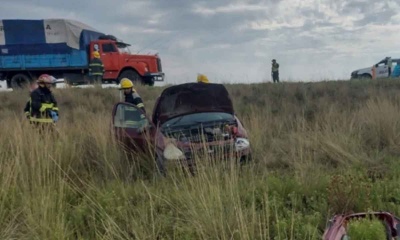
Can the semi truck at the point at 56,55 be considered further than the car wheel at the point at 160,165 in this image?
Yes

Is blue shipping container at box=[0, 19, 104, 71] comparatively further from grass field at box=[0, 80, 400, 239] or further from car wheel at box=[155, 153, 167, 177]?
car wheel at box=[155, 153, 167, 177]

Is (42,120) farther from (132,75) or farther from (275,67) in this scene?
(275,67)

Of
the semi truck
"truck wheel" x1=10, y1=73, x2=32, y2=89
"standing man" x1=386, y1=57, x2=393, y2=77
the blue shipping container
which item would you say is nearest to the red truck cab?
the semi truck

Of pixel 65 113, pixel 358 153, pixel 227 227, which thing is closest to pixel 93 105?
pixel 65 113

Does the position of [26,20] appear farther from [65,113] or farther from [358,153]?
[358,153]

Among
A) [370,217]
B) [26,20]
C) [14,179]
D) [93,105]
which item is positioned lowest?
[370,217]

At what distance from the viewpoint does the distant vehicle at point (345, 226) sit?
2.88m

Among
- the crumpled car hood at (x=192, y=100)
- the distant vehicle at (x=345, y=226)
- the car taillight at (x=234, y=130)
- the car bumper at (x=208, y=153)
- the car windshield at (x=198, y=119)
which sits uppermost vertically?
the crumpled car hood at (x=192, y=100)

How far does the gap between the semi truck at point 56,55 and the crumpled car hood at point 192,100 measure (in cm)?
1285

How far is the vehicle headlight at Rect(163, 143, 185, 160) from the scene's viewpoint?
473 centimetres

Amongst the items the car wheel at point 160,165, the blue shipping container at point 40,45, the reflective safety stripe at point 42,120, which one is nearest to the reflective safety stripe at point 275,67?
the blue shipping container at point 40,45

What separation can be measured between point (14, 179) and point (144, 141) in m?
1.98

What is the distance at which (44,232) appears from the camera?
319cm

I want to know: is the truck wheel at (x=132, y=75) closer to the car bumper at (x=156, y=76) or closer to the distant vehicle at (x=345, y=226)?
the car bumper at (x=156, y=76)
